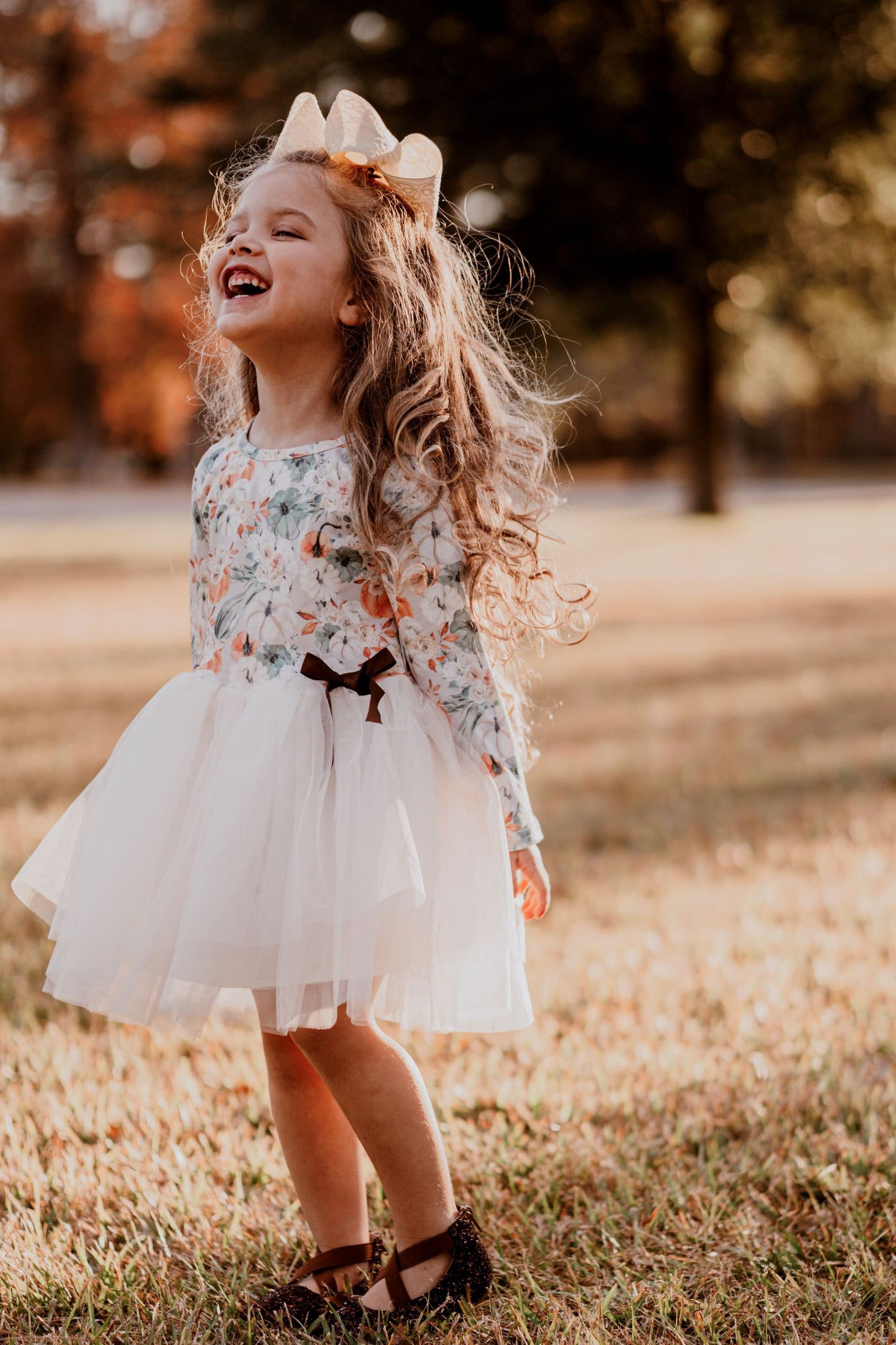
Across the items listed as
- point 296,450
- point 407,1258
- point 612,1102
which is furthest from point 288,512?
point 612,1102

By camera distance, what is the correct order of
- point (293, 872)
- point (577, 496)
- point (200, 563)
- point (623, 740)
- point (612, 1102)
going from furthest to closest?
1. point (577, 496)
2. point (623, 740)
3. point (612, 1102)
4. point (200, 563)
5. point (293, 872)

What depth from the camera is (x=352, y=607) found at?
206 cm

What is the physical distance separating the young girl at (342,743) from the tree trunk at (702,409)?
16688 millimetres

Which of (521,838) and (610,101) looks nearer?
→ (521,838)

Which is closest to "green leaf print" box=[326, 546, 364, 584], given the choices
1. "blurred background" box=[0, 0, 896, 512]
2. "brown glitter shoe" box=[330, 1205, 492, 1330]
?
"brown glitter shoe" box=[330, 1205, 492, 1330]

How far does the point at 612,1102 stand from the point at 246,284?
172 centimetres

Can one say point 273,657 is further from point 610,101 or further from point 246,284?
point 610,101

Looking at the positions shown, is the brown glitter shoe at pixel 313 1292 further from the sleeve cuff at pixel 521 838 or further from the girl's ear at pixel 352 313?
the girl's ear at pixel 352 313

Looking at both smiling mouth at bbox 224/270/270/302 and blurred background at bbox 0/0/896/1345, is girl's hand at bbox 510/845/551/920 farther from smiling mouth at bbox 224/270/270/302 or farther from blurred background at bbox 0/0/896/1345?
smiling mouth at bbox 224/270/270/302

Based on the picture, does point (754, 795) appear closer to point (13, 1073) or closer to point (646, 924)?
point (646, 924)

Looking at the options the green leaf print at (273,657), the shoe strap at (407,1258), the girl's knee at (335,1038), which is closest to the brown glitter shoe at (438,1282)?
the shoe strap at (407,1258)

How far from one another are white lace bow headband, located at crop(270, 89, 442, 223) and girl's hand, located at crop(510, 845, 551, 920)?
107 cm

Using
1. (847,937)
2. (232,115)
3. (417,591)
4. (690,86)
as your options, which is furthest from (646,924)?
(232,115)

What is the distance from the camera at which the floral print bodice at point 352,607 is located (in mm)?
2031
